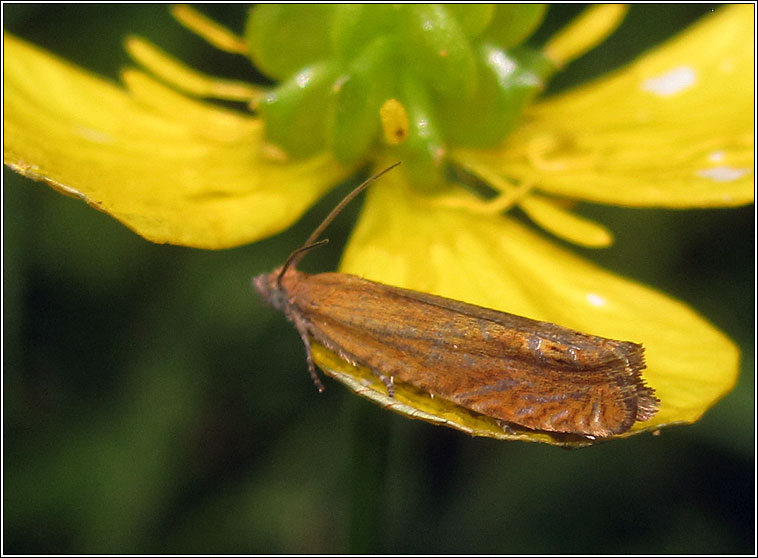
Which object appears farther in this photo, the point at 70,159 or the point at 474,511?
the point at 474,511

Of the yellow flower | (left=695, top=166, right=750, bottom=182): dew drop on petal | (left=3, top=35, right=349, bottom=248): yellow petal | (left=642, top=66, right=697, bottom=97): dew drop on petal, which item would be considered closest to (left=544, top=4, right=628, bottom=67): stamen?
the yellow flower

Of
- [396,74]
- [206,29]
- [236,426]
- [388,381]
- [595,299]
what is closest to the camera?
[388,381]

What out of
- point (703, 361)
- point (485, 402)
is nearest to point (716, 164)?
point (703, 361)

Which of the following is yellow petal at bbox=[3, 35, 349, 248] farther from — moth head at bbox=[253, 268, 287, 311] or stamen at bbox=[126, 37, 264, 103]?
moth head at bbox=[253, 268, 287, 311]

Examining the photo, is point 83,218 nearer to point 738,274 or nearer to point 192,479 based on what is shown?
Result: point 192,479

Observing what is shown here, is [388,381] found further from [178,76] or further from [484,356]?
[178,76]

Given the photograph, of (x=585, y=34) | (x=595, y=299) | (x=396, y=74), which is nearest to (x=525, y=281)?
(x=595, y=299)
